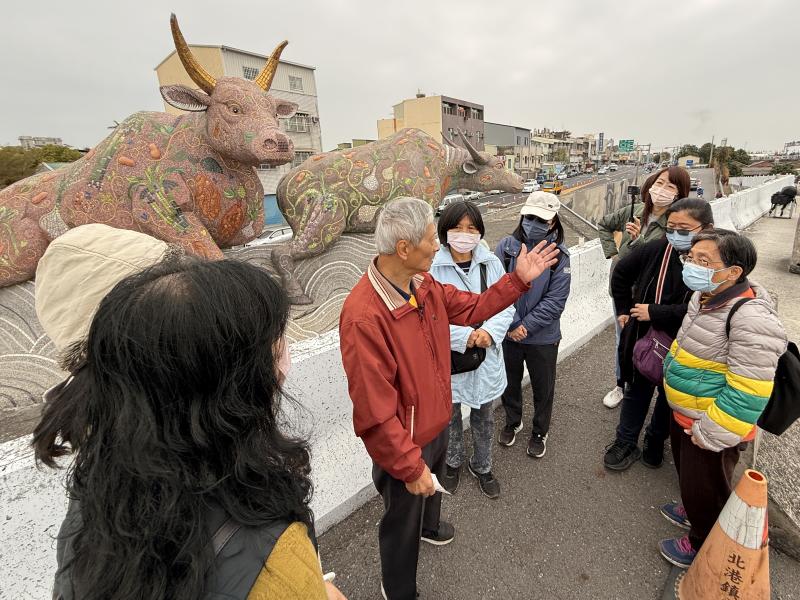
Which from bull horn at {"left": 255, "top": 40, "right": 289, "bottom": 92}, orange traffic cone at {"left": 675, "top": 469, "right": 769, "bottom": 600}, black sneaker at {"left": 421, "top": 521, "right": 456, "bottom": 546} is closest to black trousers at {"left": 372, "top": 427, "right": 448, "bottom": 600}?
black sneaker at {"left": 421, "top": 521, "right": 456, "bottom": 546}

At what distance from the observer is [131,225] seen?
3475mm

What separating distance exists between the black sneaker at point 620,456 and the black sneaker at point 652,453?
0.20 feet

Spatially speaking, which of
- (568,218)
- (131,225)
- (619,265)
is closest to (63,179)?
(131,225)

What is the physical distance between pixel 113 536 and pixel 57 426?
283 mm

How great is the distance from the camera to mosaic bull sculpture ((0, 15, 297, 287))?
3.40 m

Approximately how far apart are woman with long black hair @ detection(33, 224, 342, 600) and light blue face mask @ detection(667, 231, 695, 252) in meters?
2.31

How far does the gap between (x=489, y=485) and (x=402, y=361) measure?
1275 mm

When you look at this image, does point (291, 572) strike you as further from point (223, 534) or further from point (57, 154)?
point (57, 154)

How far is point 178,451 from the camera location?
0.71 metres

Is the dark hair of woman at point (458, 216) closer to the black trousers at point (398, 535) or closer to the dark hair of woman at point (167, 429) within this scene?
the black trousers at point (398, 535)

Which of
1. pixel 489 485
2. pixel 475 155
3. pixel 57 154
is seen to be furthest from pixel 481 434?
pixel 57 154

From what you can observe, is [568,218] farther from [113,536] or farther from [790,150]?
[790,150]

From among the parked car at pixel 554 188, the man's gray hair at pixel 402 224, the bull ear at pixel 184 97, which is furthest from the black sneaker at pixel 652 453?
the parked car at pixel 554 188

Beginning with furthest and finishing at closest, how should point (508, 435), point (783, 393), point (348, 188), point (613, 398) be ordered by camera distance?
point (348, 188)
point (613, 398)
point (508, 435)
point (783, 393)
